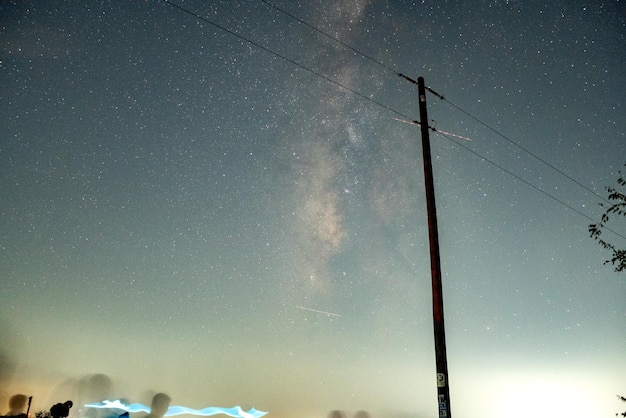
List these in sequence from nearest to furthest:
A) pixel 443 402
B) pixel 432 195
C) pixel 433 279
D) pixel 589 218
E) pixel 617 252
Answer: pixel 443 402 < pixel 433 279 < pixel 432 195 < pixel 617 252 < pixel 589 218

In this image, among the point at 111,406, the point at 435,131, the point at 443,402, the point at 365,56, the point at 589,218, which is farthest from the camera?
the point at 111,406

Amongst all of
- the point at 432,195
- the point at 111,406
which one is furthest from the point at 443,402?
the point at 111,406

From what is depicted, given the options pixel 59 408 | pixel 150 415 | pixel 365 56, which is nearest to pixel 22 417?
pixel 59 408

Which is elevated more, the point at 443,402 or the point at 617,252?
the point at 617,252

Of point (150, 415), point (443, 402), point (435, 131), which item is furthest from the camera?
point (150, 415)

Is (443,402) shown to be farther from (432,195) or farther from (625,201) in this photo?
(625,201)

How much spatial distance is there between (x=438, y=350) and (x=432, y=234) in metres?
2.06

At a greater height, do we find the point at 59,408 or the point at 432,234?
the point at 432,234

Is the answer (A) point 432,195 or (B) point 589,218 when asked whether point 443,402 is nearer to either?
(A) point 432,195

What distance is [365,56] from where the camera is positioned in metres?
12.0

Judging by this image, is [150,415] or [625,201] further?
[150,415]

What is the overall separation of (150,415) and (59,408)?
59.8 m

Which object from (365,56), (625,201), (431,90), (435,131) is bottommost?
(625,201)

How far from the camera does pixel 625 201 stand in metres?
10.6
